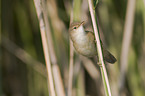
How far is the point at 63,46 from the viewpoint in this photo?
5.16 ft

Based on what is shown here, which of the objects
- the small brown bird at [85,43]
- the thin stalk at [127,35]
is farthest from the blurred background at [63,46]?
the small brown bird at [85,43]

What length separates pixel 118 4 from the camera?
1.59 m

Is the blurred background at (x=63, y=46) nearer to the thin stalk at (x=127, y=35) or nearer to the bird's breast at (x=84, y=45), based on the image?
the thin stalk at (x=127, y=35)

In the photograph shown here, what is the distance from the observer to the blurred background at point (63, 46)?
1.44 metres

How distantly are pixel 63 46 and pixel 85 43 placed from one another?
1.56 ft

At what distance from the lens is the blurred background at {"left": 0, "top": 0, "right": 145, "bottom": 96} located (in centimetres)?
144

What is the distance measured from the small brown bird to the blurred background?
0.24m

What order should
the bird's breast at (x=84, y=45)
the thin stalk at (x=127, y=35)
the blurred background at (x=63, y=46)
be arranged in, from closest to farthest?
the bird's breast at (x=84, y=45) → the thin stalk at (x=127, y=35) → the blurred background at (x=63, y=46)

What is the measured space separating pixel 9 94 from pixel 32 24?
726 millimetres

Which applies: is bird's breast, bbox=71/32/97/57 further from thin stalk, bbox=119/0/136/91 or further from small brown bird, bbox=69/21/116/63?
thin stalk, bbox=119/0/136/91

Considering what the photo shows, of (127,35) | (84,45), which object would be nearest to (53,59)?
(84,45)

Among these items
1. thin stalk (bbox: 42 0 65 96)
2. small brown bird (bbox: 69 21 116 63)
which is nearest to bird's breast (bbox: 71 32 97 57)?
small brown bird (bbox: 69 21 116 63)

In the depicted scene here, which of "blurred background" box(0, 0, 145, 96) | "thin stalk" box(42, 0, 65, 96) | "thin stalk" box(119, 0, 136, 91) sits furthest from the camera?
"blurred background" box(0, 0, 145, 96)

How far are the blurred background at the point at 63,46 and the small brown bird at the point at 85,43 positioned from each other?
0.78ft
